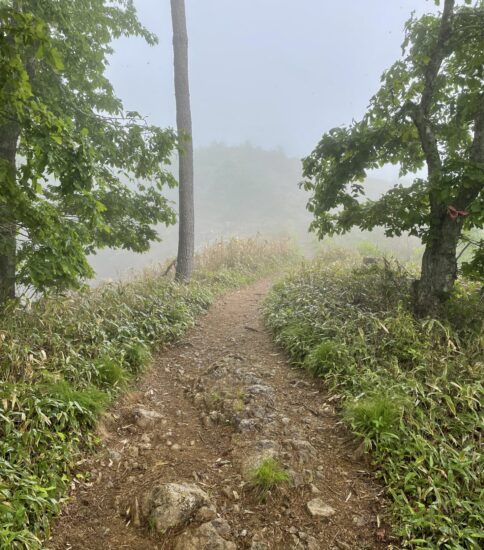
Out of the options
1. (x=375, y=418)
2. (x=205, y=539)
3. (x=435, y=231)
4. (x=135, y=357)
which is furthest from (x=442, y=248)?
(x=205, y=539)

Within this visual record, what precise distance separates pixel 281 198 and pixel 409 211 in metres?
35.1

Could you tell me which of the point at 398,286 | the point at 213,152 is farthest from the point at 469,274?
the point at 213,152

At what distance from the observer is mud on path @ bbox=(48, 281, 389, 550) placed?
2.86m

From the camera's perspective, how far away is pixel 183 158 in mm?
10289

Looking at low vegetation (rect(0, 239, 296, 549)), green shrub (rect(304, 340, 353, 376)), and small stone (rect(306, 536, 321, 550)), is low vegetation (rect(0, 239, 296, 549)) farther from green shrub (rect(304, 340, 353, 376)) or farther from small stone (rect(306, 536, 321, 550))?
green shrub (rect(304, 340, 353, 376))

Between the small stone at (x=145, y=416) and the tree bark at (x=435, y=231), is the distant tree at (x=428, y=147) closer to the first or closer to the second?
the tree bark at (x=435, y=231)

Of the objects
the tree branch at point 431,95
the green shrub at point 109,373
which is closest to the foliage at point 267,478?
the green shrub at point 109,373

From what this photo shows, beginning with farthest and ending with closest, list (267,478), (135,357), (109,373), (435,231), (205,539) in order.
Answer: (435,231)
(135,357)
(109,373)
(267,478)
(205,539)

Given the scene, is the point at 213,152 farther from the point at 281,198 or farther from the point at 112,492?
the point at 112,492

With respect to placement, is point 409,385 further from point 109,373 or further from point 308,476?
point 109,373

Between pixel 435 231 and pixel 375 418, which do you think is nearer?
pixel 375 418

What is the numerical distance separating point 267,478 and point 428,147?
5578 millimetres

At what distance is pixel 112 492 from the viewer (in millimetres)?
3275

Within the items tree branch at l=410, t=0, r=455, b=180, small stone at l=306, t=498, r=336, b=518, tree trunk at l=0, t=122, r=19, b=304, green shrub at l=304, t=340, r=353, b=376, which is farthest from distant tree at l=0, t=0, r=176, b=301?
tree branch at l=410, t=0, r=455, b=180
